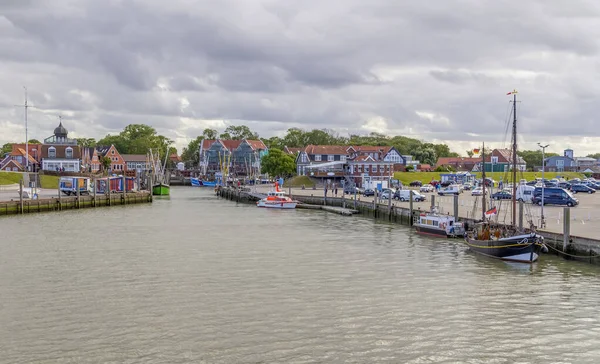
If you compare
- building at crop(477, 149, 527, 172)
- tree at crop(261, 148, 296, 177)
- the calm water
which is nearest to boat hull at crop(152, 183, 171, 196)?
tree at crop(261, 148, 296, 177)

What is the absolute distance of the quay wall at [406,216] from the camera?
127ft

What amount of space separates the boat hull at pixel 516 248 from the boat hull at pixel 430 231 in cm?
1166

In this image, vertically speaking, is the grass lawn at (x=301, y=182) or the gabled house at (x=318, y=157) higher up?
the gabled house at (x=318, y=157)

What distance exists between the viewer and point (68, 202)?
3447 inches

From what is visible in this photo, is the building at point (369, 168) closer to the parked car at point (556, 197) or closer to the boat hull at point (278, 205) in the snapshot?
the boat hull at point (278, 205)

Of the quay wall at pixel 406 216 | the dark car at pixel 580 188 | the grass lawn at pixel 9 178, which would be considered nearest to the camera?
the quay wall at pixel 406 216

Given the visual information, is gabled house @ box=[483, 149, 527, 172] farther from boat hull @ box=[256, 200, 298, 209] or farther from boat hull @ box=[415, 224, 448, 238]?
boat hull @ box=[415, 224, 448, 238]

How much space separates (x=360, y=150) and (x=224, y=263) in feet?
370

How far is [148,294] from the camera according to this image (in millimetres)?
31031

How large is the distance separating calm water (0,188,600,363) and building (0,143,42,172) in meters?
118

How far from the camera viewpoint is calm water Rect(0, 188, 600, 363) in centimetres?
2241

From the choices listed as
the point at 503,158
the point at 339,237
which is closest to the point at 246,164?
the point at 503,158

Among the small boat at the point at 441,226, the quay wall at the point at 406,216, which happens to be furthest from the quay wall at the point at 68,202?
the small boat at the point at 441,226

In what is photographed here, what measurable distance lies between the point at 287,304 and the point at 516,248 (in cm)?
1834
